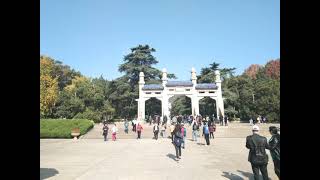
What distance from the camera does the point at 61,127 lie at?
34281mm

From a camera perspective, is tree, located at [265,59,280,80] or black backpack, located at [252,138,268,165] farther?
tree, located at [265,59,280,80]

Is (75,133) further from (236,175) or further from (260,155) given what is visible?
(260,155)

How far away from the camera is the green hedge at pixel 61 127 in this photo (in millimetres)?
33000

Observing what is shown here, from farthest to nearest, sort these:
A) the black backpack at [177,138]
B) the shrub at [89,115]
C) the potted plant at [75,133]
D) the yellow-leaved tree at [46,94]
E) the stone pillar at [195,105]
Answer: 1. the yellow-leaved tree at [46,94]
2. the shrub at [89,115]
3. the stone pillar at [195,105]
4. the potted plant at [75,133]
5. the black backpack at [177,138]

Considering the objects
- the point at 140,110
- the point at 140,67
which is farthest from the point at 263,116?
the point at 140,67

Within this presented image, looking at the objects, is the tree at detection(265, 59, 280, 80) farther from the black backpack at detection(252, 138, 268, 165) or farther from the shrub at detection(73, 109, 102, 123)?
the black backpack at detection(252, 138, 268, 165)

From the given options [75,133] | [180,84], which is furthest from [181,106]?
[75,133]

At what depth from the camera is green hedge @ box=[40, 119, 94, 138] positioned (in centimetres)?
3300

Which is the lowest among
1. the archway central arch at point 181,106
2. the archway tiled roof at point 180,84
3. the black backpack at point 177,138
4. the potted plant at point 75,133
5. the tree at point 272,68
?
the potted plant at point 75,133

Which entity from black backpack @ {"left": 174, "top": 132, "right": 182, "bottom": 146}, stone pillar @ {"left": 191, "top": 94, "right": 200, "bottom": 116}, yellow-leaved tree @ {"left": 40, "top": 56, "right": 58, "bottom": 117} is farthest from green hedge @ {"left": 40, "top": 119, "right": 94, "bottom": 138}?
black backpack @ {"left": 174, "top": 132, "right": 182, "bottom": 146}

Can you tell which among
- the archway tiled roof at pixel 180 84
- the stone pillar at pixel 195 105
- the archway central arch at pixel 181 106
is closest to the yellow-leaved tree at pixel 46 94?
the archway tiled roof at pixel 180 84

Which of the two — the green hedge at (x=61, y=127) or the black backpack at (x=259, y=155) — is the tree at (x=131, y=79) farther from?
the black backpack at (x=259, y=155)

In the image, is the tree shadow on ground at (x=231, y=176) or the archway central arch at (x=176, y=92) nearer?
the tree shadow on ground at (x=231, y=176)
